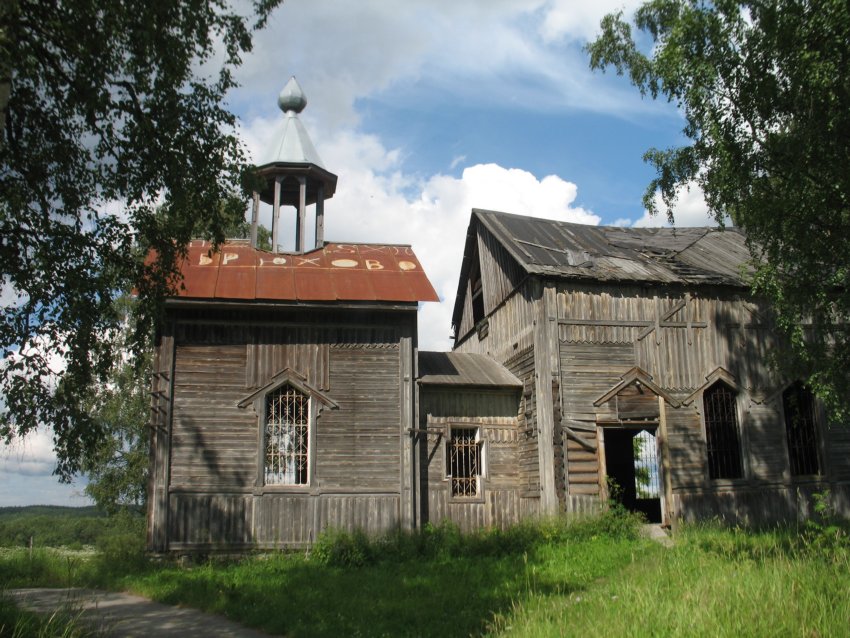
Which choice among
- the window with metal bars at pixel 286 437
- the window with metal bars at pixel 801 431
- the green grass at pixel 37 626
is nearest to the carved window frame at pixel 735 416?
the window with metal bars at pixel 801 431

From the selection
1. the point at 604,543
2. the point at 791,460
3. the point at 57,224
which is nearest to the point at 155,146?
the point at 57,224

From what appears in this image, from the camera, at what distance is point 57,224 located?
33.0 ft

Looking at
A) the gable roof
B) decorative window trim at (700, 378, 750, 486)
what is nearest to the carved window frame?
decorative window trim at (700, 378, 750, 486)

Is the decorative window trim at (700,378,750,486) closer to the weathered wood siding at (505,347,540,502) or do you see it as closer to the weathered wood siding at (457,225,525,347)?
the weathered wood siding at (505,347,540,502)

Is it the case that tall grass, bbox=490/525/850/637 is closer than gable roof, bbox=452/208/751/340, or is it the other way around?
tall grass, bbox=490/525/850/637

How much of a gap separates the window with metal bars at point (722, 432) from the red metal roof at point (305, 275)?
728 cm

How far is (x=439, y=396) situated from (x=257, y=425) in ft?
14.0

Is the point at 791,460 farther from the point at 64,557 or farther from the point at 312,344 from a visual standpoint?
the point at 64,557

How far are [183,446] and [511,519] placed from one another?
7.51m

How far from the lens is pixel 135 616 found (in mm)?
10844

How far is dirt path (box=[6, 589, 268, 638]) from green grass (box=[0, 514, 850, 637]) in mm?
294

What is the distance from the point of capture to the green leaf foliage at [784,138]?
12930 mm

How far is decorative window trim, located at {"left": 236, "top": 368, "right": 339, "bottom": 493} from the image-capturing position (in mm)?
16016

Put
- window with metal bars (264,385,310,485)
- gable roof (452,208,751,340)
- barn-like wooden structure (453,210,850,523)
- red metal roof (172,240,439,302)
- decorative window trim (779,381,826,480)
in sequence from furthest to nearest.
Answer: decorative window trim (779,381,826,480) < gable roof (452,208,751,340) < barn-like wooden structure (453,210,850,523) < red metal roof (172,240,439,302) < window with metal bars (264,385,310,485)
